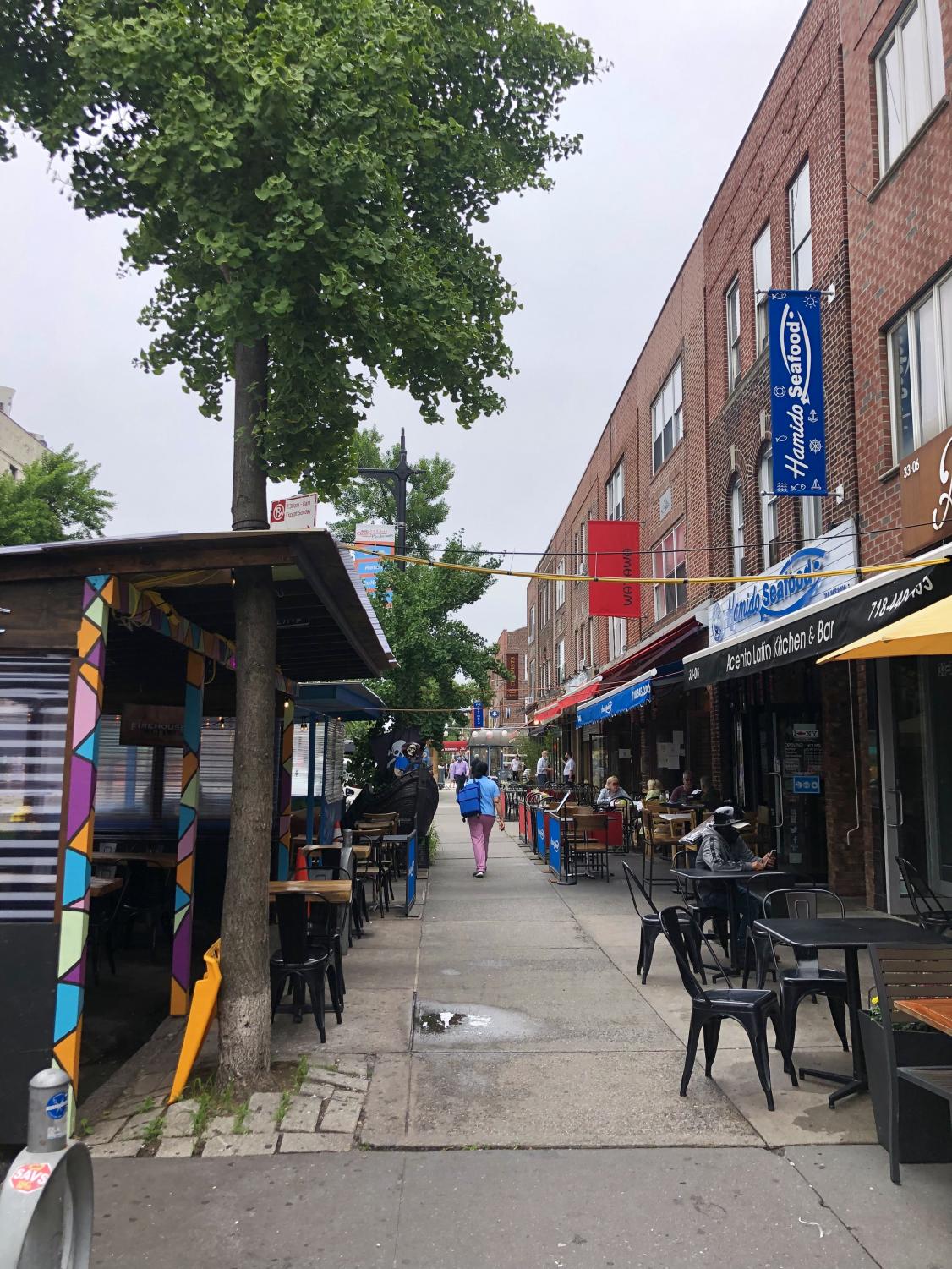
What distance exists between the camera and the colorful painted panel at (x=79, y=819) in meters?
4.76

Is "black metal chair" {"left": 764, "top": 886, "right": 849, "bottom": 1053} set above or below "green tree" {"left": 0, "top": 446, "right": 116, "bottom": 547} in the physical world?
below

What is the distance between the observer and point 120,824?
1248 centimetres

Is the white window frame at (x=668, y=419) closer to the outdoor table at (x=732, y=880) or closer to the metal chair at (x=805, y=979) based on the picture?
the outdoor table at (x=732, y=880)

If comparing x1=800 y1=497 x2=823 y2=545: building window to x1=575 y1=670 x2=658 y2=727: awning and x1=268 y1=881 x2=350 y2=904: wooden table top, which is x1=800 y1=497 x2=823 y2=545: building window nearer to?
x1=575 y1=670 x2=658 y2=727: awning

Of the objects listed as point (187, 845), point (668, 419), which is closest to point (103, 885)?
point (187, 845)

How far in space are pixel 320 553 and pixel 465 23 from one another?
14.0 ft

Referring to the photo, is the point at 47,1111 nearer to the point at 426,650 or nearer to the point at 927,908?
the point at 927,908

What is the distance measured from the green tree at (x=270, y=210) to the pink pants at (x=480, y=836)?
859 centimetres

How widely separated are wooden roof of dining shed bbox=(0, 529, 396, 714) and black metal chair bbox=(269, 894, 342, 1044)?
207 centimetres

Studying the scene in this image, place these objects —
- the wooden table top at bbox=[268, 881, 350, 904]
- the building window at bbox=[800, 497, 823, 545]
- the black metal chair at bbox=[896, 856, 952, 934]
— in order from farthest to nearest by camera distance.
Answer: the building window at bbox=[800, 497, 823, 545]
the black metal chair at bbox=[896, 856, 952, 934]
the wooden table top at bbox=[268, 881, 350, 904]

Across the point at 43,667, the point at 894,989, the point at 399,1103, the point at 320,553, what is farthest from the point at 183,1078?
the point at 894,989

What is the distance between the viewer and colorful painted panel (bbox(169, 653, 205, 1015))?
690cm

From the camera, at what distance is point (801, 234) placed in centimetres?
1315

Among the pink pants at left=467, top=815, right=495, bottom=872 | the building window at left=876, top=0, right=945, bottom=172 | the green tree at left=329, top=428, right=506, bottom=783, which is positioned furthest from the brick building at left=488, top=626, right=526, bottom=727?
the building window at left=876, top=0, right=945, bottom=172
